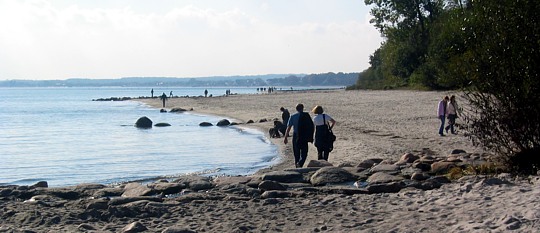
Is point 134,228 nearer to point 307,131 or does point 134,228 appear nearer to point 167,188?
point 167,188

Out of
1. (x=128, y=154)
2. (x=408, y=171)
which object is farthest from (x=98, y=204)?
(x=128, y=154)

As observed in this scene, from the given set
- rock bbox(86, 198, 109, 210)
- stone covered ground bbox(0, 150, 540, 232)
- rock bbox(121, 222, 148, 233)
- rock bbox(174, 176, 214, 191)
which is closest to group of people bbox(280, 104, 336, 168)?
stone covered ground bbox(0, 150, 540, 232)

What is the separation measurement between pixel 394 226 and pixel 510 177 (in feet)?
10.5

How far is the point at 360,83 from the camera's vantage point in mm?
90500

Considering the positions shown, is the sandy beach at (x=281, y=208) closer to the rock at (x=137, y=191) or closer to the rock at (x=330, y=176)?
the rock at (x=137, y=191)

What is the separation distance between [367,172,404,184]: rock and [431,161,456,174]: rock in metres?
0.86

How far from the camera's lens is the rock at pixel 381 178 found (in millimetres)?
11945

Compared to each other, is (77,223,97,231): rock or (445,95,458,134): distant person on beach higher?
(445,95,458,134): distant person on beach

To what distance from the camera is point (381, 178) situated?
12.1 metres

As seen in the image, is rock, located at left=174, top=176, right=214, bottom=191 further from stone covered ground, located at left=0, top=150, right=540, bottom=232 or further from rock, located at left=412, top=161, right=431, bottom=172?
rock, located at left=412, top=161, right=431, bottom=172

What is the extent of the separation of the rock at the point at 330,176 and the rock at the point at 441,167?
4.80 feet

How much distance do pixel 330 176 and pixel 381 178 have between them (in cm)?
90

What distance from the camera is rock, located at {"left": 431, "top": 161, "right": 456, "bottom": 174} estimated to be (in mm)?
12594

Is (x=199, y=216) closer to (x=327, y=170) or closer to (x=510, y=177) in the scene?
(x=327, y=170)
